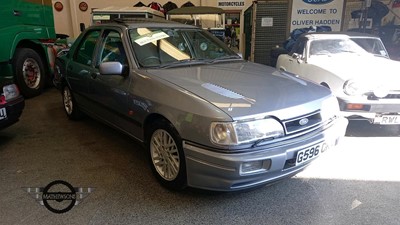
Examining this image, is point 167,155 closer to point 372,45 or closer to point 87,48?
point 87,48

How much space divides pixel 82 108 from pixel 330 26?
7472mm

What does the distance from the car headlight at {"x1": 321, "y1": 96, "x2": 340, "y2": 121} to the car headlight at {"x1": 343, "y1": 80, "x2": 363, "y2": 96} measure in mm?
1126

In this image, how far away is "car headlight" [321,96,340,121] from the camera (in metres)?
2.45

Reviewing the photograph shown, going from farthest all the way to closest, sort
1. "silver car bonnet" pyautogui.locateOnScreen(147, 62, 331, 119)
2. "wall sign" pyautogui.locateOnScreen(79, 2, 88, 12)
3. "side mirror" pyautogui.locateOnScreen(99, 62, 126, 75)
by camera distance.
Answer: "wall sign" pyautogui.locateOnScreen(79, 2, 88, 12) < "side mirror" pyautogui.locateOnScreen(99, 62, 126, 75) < "silver car bonnet" pyautogui.locateOnScreen(147, 62, 331, 119)

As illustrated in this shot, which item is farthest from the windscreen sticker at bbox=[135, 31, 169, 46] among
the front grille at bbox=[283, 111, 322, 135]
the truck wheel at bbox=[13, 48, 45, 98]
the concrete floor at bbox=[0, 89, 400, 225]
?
the truck wheel at bbox=[13, 48, 45, 98]

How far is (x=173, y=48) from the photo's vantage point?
309cm

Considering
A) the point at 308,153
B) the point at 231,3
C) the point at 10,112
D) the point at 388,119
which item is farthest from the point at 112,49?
the point at 231,3

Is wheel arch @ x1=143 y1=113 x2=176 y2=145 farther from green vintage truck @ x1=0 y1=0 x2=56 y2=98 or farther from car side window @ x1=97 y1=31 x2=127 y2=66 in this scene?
green vintage truck @ x1=0 y1=0 x2=56 y2=98

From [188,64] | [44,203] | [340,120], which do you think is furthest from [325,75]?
[44,203]

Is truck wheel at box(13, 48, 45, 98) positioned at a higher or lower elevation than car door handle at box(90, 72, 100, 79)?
lower

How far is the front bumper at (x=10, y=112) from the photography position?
3263 mm

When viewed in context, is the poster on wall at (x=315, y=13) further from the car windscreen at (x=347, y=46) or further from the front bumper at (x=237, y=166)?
the front bumper at (x=237, y=166)

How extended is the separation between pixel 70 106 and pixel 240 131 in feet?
10.5

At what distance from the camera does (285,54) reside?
5.65 meters
